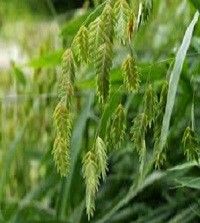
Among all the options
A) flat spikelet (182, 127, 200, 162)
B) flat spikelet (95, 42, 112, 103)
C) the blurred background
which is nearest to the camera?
flat spikelet (95, 42, 112, 103)

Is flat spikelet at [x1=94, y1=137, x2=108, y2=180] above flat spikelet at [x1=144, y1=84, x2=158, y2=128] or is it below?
below

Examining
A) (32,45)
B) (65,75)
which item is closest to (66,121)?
(65,75)

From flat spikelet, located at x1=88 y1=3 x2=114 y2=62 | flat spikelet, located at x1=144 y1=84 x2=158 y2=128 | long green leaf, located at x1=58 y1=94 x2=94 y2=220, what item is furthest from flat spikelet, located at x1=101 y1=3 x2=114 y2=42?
long green leaf, located at x1=58 y1=94 x2=94 y2=220

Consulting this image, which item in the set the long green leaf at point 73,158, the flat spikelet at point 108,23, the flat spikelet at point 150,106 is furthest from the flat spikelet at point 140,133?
the long green leaf at point 73,158

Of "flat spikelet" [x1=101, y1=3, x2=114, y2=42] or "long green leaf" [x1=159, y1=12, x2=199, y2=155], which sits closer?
"flat spikelet" [x1=101, y1=3, x2=114, y2=42]

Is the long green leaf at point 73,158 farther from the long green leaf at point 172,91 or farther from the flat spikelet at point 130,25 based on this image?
the flat spikelet at point 130,25

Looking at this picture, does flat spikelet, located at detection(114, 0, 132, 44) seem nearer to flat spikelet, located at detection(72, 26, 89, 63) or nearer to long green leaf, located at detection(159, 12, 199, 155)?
flat spikelet, located at detection(72, 26, 89, 63)
